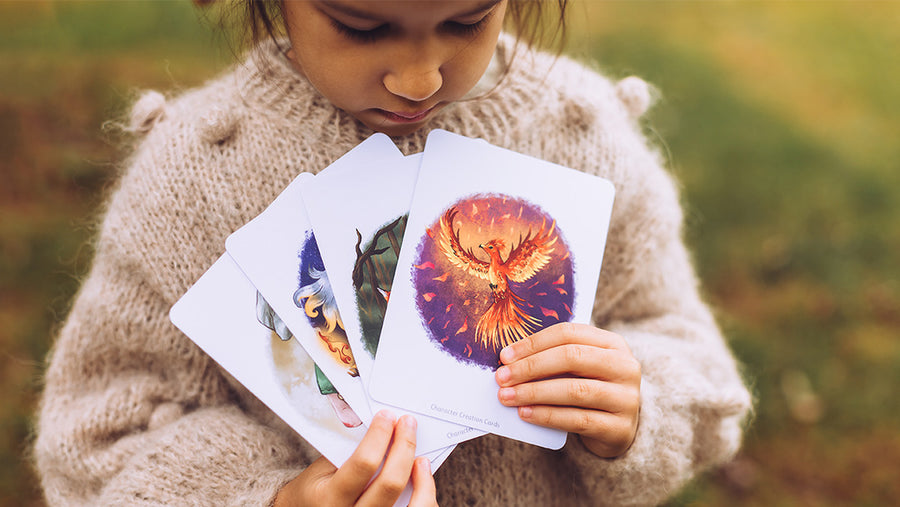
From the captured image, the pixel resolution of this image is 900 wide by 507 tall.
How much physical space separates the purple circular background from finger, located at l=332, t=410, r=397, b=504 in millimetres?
135

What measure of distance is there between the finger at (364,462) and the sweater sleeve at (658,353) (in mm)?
351

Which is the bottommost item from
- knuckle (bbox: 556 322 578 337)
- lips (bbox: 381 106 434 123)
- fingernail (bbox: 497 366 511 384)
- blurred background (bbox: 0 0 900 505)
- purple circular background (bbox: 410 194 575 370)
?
blurred background (bbox: 0 0 900 505)

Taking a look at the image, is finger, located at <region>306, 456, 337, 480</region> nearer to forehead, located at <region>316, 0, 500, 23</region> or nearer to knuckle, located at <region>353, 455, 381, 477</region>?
knuckle, located at <region>353, 455, 381, 477</region>

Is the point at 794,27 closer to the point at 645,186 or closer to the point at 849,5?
the point at 849,5

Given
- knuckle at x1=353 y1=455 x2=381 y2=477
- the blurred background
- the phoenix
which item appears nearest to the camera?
knuckle at x1=353 y1=455 x2=381 y2=477

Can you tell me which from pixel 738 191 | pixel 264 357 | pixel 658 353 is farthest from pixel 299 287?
pixel 738 191

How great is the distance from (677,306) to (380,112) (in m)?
0.64

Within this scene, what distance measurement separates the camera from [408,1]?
785 millimetres

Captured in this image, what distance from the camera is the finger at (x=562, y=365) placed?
969mm

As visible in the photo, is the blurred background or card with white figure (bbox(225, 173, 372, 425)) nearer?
card with white figure (bbox(225, 173, 372, 425))

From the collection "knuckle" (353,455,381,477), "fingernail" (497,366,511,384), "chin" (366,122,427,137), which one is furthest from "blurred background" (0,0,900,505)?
"knuckle" (353,455,381,477)

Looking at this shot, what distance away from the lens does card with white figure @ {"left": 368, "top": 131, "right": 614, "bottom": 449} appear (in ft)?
3.15

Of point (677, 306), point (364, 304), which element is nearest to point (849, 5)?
point (677, 306)

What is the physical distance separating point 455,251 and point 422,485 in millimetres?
318
